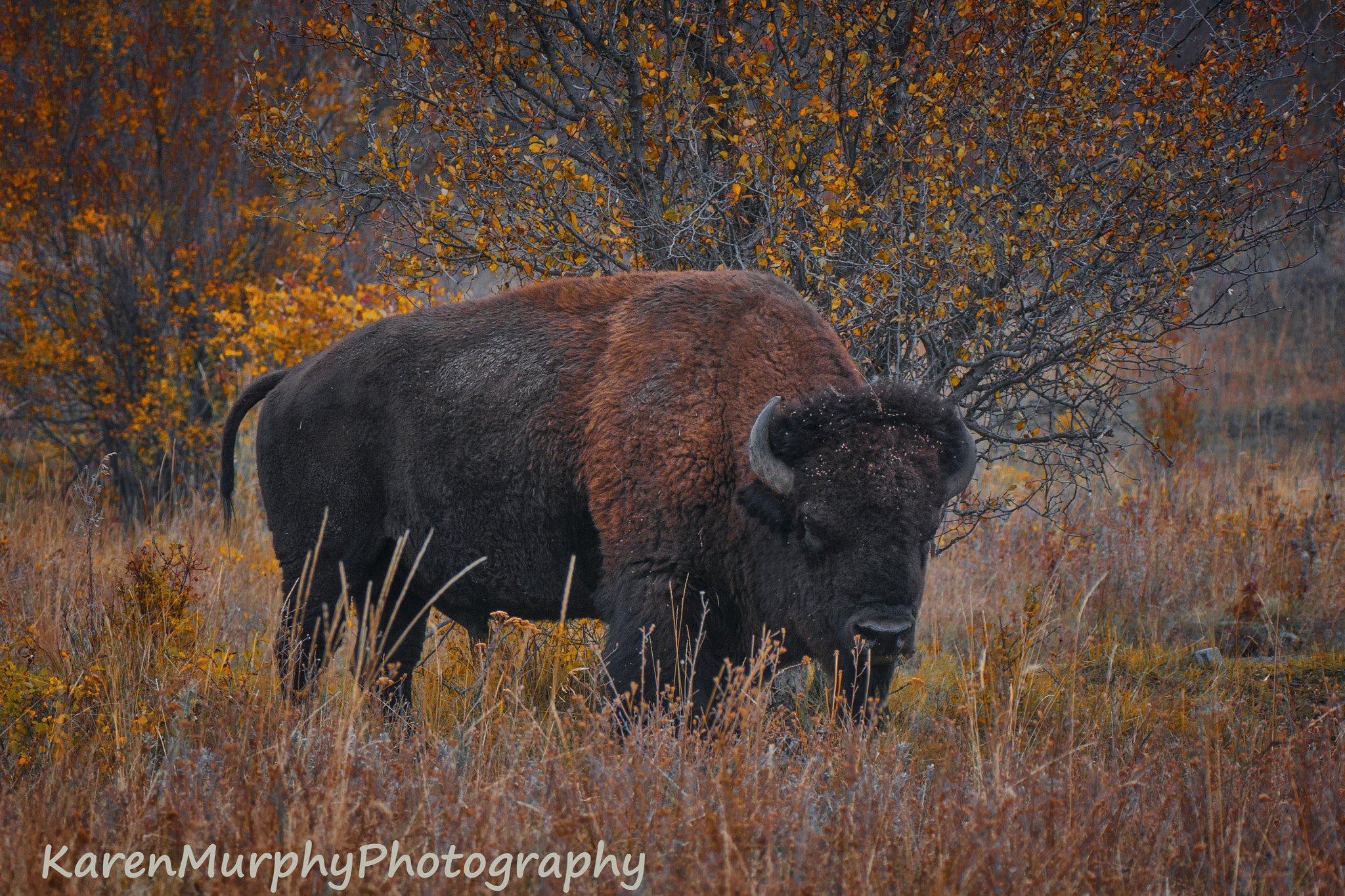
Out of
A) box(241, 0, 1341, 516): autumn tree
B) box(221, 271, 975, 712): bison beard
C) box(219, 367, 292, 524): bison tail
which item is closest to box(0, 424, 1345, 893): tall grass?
box(221, 271, 975, 712): bison beard

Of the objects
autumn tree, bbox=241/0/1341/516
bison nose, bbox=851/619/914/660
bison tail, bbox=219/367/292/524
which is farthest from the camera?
bison tail, bbox=219/367/292/524

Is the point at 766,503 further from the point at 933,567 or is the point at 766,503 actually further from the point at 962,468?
the point at 933,567

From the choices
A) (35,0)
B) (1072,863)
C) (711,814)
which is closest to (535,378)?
(711,814)

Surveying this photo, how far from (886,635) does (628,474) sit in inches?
53.0

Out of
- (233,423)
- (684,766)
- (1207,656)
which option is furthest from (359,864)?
(1207,656)

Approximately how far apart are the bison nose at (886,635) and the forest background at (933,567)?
34cm

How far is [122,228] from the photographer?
Answer: 10789 millimetres

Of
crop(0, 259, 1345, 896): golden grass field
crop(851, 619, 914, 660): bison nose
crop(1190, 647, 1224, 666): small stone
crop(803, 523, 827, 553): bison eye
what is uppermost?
crop(803, 523, 827, 553): bison eye

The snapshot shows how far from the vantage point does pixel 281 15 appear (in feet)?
38.0

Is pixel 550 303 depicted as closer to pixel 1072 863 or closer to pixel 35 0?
pixel 1072 863

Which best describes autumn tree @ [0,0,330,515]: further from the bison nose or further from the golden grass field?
the bison nose

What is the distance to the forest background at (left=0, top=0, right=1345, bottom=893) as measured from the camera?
111 inches

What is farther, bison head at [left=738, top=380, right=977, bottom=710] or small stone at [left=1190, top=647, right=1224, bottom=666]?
small stone at [left=1190, top=647, right=1224, bottom=666]

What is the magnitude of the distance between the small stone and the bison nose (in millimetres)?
3157
